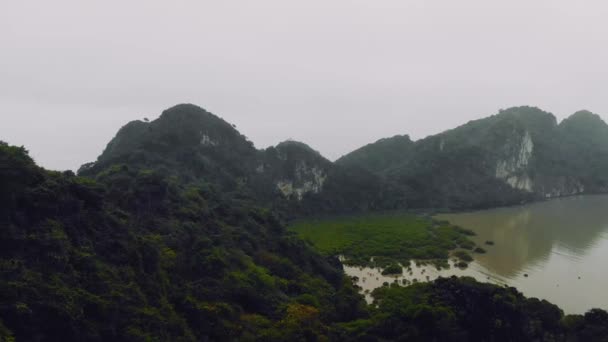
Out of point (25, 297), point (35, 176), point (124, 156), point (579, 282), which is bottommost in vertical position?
point (579, 282)

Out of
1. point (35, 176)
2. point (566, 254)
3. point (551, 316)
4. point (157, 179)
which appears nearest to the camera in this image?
point (35, 176)

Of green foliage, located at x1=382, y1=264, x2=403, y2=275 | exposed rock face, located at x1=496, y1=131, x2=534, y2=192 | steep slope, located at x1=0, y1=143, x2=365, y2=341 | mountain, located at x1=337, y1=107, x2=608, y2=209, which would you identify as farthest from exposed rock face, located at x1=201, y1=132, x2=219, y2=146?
exposed rock face, located at x1=496, y1=131, x2=534, y2=192

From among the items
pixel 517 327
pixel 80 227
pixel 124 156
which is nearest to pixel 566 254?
pixel 517 327

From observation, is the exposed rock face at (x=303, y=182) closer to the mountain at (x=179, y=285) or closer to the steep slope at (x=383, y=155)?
the steep slope at (x=383, y=155)

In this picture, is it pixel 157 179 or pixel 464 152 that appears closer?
pixel 157 179

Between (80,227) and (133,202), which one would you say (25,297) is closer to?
(80,227)

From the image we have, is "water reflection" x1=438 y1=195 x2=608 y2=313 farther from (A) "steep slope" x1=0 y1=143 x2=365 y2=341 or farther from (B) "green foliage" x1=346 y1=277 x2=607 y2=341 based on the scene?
(A) "steep slope" x1=0 y1=143 x2=365 y2=341

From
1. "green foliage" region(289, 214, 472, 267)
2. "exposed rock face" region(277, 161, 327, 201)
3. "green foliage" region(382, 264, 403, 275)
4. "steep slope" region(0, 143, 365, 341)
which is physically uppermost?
"exposed rock face" region(277, 161, 327, 201)
